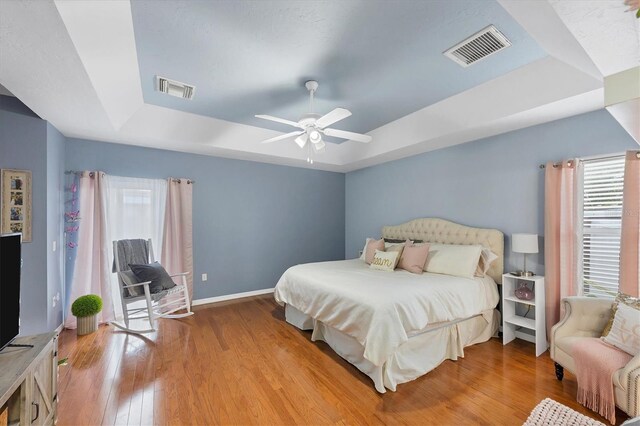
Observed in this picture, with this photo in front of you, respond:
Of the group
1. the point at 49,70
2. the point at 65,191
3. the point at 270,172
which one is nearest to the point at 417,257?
the point at 270,172

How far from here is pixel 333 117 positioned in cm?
238

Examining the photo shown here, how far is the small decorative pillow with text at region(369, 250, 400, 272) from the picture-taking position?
3.40 metres

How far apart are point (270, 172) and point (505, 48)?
145 inches

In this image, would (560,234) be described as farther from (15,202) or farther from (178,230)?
(15,202)

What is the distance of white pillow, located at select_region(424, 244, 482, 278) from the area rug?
4.14 feet

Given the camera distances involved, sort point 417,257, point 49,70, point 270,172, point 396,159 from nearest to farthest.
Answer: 1. point 49,70
2. point 417,257
3. point 396,159
4. point 270,172

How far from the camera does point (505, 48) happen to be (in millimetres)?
2125

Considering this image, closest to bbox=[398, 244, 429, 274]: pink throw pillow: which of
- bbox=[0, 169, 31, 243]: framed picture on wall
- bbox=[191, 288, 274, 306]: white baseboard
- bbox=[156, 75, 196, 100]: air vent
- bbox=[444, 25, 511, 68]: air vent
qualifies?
bbox=[444, 25, 511, 68]: air vent

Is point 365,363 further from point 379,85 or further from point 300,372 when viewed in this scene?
point 379,85

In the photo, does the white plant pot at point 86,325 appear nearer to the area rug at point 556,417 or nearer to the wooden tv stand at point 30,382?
the wooden tv stand at point 30,382

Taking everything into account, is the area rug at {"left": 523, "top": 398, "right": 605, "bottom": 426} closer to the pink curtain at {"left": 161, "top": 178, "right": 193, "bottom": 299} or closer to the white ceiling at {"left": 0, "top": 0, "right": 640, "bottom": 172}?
the white ceiling at {"left": 0, "top": 0, "right": 640, "bottom": 172}

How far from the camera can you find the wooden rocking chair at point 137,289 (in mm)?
3207

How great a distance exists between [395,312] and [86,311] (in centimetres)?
338

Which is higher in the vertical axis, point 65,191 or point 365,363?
point 65,191
